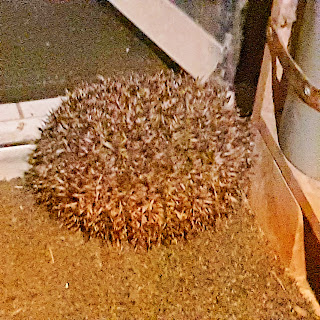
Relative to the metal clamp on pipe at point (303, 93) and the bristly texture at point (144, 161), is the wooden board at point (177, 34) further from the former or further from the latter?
the metal clamp on pipe at point (303, 93)

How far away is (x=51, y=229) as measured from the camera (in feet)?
4.44

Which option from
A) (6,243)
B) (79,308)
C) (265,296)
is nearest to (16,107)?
(6,243)

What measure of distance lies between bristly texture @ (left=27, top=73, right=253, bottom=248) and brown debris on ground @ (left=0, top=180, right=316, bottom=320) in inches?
2.4

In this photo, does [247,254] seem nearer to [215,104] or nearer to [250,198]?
[250,198]

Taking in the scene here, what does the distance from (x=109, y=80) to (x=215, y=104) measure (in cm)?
34

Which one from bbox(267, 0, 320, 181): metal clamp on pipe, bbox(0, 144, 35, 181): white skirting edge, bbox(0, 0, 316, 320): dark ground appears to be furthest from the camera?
A: bbox(0, 144, 35, 181): white skirting edge

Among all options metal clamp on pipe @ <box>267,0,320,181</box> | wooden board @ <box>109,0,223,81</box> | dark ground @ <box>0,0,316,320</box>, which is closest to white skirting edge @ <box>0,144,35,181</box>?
dark ground @ <box>0,0,316,320</box>

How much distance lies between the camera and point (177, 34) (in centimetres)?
165

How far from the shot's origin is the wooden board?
1565 mm

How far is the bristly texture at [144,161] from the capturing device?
3.83 feet

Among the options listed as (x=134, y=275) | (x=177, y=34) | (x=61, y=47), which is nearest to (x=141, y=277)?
(x=134, y=275)

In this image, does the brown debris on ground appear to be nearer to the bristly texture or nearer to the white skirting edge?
the bristly texture

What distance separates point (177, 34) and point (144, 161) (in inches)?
26.5

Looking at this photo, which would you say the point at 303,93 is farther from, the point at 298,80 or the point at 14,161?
the point at 14,161
